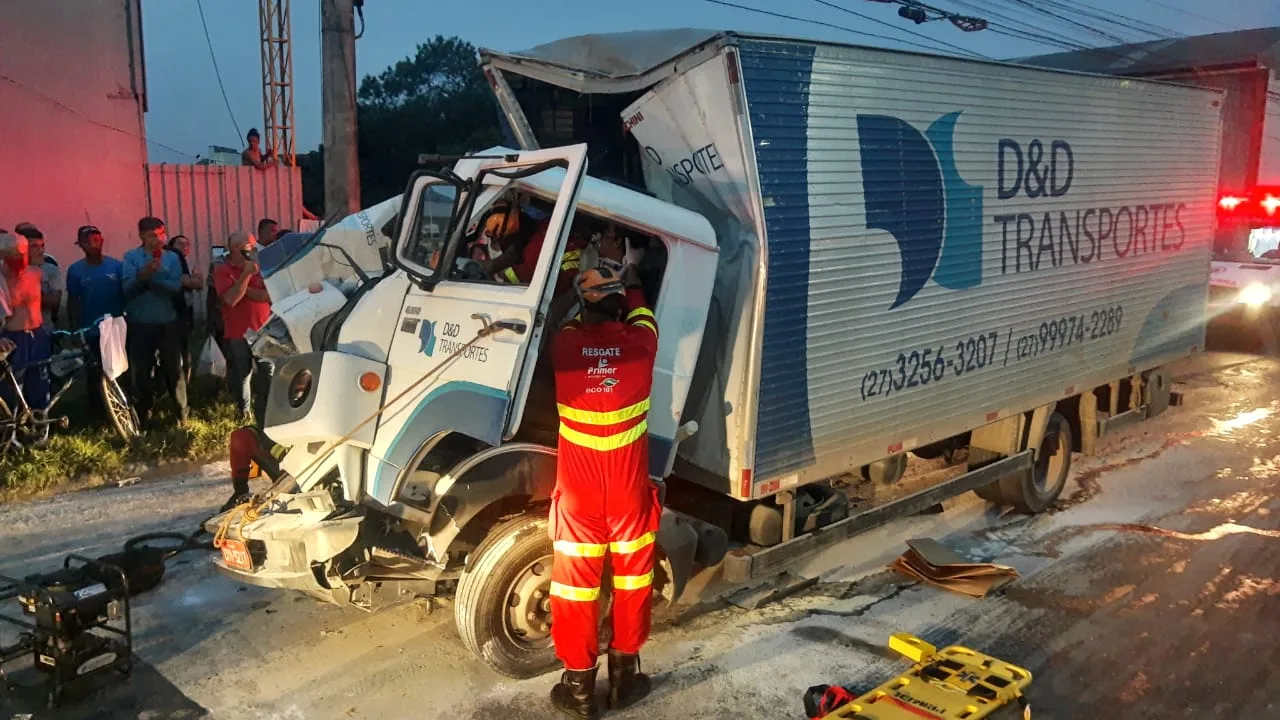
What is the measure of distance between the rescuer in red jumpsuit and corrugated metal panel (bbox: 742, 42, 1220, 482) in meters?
0.92

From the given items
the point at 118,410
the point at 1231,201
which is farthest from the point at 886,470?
the point at 1231,201

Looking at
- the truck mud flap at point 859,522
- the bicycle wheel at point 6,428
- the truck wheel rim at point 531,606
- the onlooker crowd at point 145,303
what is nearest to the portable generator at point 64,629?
the truck wheel rim at point 531,606

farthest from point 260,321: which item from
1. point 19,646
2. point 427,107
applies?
point 427,107

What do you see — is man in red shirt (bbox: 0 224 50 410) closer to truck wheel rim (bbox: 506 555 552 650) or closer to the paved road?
the paved road

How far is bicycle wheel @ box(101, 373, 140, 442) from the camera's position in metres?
7.77

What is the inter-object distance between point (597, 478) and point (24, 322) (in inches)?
230

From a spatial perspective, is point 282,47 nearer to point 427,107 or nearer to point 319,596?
point 319,596

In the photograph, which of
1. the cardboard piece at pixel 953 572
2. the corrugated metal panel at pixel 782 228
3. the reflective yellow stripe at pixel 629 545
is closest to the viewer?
the reflective yellow stripe at pixel 629 545

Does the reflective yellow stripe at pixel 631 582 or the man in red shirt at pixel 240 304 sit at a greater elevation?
the man in red shirt at pixel 240 304

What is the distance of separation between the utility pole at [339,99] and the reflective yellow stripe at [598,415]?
232 inches

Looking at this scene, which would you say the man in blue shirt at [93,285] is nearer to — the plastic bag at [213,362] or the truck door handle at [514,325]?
the plastic bag at [213,362]

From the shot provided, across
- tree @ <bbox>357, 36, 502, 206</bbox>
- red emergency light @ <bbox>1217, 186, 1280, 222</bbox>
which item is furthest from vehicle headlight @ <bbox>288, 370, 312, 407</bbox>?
tree @ <bbox>357, 36, 502, 206</bbox>

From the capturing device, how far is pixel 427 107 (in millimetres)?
37375

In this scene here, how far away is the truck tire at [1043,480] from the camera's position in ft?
22.5
